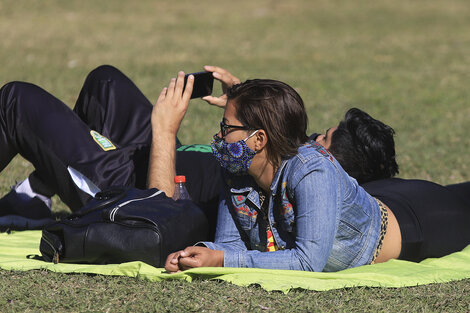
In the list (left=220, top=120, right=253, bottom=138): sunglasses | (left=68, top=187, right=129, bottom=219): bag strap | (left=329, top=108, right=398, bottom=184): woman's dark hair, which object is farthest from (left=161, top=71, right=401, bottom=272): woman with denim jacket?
(left=329, top=108, right=398, bottom=184): woman's dark hair

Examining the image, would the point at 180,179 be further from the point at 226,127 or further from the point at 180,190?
the point at 226,127

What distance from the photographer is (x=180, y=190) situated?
15.4 feet

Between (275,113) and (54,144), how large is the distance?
5.65 feet

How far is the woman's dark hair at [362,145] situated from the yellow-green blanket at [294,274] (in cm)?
85

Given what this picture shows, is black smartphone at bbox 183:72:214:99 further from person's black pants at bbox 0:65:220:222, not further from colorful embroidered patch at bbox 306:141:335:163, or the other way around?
colorful embroidered patch at bbox 306:141:335:163

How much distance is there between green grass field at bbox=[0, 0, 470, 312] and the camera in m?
3.71

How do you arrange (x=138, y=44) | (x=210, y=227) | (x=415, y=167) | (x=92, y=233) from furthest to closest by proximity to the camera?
(x=138, y=44) < (x=415, y=167) < (x=210, y=227) < (x=92, y=233)

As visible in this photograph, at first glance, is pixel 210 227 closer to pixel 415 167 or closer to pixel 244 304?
pixel 244 304

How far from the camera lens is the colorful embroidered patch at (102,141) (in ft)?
16.3

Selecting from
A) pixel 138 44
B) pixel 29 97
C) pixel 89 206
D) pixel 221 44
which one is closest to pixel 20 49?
pixel 138 44

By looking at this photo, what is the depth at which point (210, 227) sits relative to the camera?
459 cm

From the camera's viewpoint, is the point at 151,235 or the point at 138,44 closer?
the point at 151,235

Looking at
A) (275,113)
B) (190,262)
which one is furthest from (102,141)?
(275,113)

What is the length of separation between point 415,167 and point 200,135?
2.66 metres
